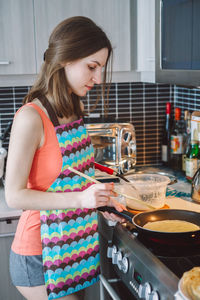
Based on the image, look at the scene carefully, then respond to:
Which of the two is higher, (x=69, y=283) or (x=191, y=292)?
(x=191, y=292)

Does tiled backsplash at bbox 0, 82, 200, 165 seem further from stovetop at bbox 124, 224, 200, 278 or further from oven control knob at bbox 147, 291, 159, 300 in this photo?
oven control knob at bbox 147, 291, 159, 300

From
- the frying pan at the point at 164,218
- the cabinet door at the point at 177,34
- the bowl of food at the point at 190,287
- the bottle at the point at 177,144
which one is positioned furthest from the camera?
the bottle at the point at 177,144

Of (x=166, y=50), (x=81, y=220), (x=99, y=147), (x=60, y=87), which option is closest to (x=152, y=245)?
(x=81, y=220)

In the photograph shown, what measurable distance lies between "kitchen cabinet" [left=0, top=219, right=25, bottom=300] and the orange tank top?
471 mm

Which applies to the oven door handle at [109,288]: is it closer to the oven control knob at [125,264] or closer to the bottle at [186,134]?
the oven control knob at [125,264]

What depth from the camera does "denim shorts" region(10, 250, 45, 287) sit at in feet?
4.33

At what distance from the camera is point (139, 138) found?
248 cm

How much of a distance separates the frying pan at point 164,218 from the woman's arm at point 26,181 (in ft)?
0.44

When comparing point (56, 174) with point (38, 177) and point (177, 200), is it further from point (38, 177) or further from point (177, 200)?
point (177, 200)

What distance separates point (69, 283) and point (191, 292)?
0.65 metres

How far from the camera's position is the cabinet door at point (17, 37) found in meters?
1.84

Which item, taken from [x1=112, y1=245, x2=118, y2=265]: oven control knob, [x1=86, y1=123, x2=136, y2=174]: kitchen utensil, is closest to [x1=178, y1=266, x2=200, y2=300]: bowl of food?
[x1=112, y1=245, x2=118, y2=265]: oven control knob

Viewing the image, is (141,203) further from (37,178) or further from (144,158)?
(144,158)

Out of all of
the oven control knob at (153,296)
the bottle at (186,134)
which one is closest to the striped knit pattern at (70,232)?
the oven control knob at (153,296)
